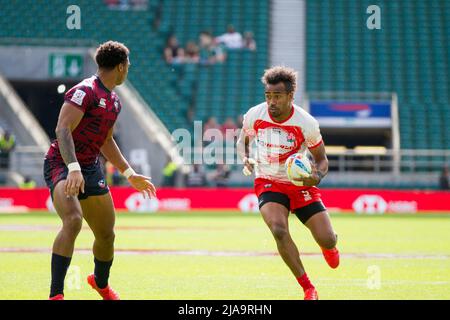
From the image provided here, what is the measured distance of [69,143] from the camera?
874 centimetres

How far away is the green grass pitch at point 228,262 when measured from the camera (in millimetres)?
10680

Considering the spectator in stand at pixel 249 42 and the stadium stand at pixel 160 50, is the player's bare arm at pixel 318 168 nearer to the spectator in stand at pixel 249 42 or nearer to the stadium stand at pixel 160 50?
the stadium stand at pixel 160 50

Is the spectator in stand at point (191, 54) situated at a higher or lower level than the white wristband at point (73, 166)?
Result: higher

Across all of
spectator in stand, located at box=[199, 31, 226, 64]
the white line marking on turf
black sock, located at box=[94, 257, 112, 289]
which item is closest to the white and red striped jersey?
black sock, located at box=[94, 257, 112, 289]

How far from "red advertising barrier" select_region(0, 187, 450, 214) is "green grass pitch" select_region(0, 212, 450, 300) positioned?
5.12 m

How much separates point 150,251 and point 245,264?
106 inches

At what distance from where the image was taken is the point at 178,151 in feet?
107

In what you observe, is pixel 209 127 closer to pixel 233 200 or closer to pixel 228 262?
pixel 233 200

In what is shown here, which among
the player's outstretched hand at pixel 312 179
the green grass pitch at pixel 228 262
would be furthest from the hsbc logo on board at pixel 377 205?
the player's outstretched hand at pixel 312 179

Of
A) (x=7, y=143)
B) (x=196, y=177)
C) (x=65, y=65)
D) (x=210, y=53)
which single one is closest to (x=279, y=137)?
(x=196, y=177)

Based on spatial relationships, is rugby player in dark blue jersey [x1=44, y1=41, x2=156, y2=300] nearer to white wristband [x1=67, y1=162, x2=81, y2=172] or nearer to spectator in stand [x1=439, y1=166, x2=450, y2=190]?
white wristband [x1=67, y1=162, x2=81, y2=172]

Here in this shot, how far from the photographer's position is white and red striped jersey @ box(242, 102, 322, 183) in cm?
1009

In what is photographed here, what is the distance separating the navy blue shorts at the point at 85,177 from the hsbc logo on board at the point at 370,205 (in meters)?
21.8
